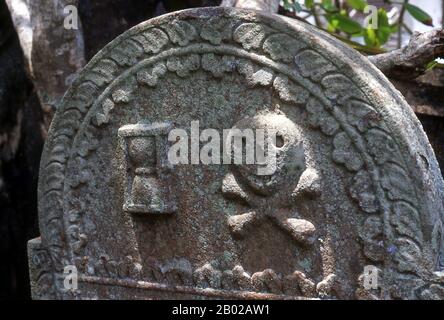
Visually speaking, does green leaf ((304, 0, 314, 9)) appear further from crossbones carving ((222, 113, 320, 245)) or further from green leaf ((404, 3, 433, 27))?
crossbones carving ((222, 113, 320, 245))

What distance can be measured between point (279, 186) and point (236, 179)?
0.38 feet

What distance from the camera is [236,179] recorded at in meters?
1.71

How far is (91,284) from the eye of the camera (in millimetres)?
1947

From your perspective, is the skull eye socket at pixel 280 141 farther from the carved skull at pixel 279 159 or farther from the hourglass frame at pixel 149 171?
the hourglass frame at pixel 149 171

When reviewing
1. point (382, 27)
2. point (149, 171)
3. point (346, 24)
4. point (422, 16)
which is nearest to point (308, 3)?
point (346, 24)

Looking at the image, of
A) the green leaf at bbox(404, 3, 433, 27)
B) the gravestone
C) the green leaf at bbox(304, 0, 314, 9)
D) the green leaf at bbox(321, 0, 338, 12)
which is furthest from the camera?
the green leaf at bbox(321, 0, 338, 12)

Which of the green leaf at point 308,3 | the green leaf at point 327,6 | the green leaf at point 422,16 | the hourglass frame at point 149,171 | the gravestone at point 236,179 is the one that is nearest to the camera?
the gravestone at point 236,179

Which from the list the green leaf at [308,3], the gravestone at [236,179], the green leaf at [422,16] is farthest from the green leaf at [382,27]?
the gravestone at [236,179]

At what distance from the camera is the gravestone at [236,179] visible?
1.55 meters

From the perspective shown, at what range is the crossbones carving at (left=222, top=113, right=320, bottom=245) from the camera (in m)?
1.62

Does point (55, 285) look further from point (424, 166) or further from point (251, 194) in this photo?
point (424, 166)

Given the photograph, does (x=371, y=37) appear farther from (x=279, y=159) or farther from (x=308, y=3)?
(x=279, y=159)

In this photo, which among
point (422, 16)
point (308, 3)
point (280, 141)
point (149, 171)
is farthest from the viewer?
point (308, 3)

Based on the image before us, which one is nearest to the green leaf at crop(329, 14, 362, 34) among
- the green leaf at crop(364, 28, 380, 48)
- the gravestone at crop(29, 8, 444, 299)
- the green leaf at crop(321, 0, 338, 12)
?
the green leaf at crop(364, 28, 380, 48)
